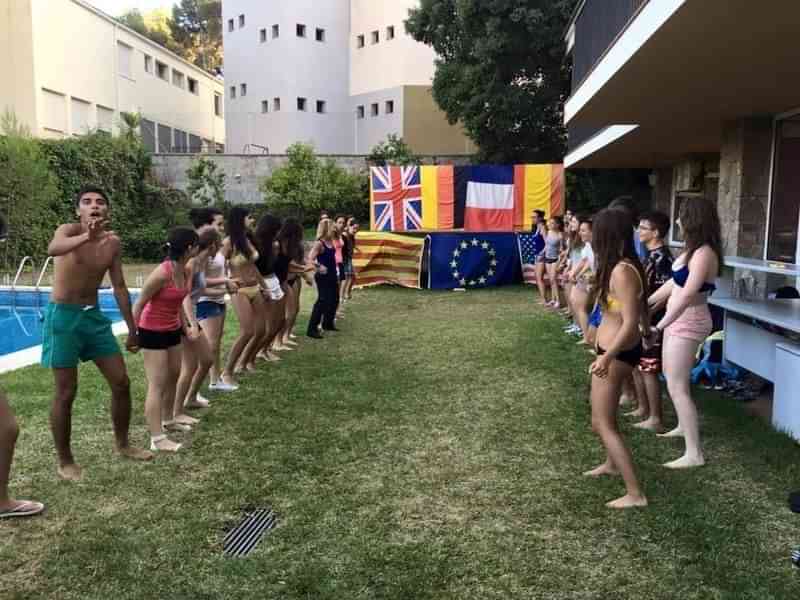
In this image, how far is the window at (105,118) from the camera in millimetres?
27453

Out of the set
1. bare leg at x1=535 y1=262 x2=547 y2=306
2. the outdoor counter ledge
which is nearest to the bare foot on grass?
the outdoor counter ledge

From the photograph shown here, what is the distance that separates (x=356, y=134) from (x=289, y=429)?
31.2 metres

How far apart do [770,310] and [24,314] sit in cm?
Answer: 1351

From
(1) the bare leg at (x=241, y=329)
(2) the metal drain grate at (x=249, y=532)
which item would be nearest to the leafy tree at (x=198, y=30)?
(1) the bare leg at (x=241, y=329)

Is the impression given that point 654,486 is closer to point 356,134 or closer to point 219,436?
point 219,436

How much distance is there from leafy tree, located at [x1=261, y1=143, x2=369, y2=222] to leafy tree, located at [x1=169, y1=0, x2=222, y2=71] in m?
29.5

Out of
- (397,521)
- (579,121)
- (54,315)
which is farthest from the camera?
(579,121)

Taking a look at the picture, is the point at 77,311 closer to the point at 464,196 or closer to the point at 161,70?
the point at 464,196

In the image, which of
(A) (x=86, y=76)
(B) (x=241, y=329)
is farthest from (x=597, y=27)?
(A) (x=86, y=76)

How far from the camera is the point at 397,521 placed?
3738mm

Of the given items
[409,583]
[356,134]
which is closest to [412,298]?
[409,583]

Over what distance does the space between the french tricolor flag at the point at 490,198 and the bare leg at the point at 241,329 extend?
462 inches

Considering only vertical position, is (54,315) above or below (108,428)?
above

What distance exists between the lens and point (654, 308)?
5.06 metres
